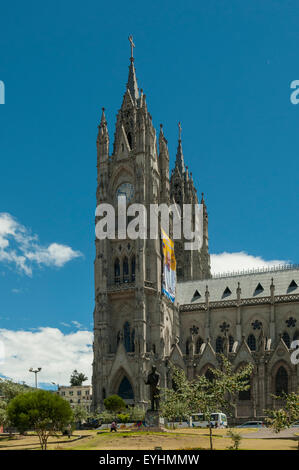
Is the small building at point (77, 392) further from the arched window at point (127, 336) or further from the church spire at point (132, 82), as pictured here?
the church spire at point (132, 82)

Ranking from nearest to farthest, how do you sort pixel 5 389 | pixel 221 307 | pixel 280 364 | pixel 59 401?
1. pixel 59 401
2. pixel 5 389
3. pixel 280 364
4. pixel 221 307

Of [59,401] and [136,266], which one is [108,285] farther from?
[59,401]

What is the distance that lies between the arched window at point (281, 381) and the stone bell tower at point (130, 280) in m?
12.8

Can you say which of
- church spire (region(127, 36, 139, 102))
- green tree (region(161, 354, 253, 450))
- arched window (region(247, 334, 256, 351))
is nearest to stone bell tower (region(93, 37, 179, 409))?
church spire (region(127, 36, 139, 102))

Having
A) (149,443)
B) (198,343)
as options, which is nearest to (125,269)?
(198,343)

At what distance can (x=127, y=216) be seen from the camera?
265ft

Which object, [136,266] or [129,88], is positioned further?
[129,88]

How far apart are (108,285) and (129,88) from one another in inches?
1167

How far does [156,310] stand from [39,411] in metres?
36.4

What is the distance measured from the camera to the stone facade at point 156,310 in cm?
7262

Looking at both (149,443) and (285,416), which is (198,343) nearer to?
(149,443)

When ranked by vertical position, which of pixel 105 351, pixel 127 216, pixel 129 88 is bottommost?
pixel 105 351
